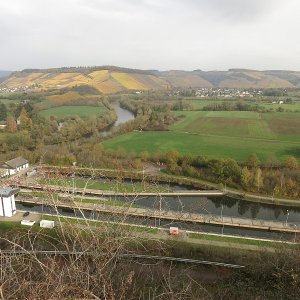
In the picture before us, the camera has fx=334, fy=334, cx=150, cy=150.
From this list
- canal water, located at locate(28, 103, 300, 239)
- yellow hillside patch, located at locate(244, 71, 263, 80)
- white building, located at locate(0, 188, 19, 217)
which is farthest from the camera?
yellow hillside patch, located at locate(244, 71, 263, 80)

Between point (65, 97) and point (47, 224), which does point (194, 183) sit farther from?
point (65, 97)

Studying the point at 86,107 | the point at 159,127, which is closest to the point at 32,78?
the point at 86,107

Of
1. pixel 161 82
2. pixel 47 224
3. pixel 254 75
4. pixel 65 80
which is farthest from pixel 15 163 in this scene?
pixel 254 75

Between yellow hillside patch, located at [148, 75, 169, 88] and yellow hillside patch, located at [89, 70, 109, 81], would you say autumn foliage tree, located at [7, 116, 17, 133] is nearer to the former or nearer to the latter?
yellow hillside patch, located at [89, 70, 109, 81]

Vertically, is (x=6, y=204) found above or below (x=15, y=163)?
above

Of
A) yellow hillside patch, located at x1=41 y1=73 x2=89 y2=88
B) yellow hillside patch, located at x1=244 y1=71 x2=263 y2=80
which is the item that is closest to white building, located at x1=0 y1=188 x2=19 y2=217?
yellow hillside patch, located at x1=41 y1=73 x2=89 y2=88

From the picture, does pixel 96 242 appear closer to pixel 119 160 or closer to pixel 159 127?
pixel 119 160

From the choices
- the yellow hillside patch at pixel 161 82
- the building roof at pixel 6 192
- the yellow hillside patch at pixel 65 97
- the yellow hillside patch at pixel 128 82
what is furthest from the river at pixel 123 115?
the yellow hillside patch at pixel 161 82
